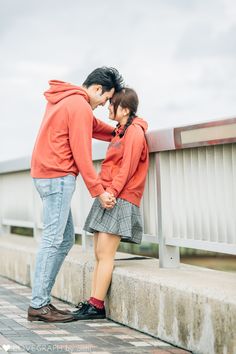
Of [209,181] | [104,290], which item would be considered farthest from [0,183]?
[209,181]

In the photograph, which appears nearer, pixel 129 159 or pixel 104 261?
pixel 129 159

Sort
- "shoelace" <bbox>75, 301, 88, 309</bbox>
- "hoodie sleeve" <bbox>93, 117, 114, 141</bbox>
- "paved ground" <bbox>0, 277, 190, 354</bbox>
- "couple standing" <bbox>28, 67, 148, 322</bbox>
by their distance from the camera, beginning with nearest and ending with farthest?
"paved ground" <bbox>0, 277, 190, 354</bbox>, "couple standing" <bbox>28, 67, 148, 322</bbox>, "shoelace" <bbox>75, 301, 88, 309</bbox>, "hoodie sleeve" <bbox>93, 117, 114, 141</bbox>

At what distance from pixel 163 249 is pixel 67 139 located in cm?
109

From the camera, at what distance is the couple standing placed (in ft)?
24.7

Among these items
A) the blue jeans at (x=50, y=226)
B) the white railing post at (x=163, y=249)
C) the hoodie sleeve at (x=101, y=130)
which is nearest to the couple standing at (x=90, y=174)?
the blue jeans at (x=50, y=226)

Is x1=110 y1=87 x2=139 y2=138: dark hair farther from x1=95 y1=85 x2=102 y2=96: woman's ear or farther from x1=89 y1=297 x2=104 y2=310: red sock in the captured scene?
x1=89 y1=297 x2=104 y2=310: red sock

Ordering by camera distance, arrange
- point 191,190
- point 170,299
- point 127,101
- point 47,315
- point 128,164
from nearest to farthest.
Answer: point 170,299 < point 191,190 < point 128,164 < point 127,101 < point 47,315

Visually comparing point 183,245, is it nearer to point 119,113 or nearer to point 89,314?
point 89,314

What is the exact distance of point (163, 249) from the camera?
7.60m

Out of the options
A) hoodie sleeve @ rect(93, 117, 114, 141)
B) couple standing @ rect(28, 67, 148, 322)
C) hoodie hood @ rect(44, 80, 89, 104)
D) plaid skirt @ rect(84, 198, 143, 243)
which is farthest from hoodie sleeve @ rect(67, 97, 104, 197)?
→ hoodie sleeve @ rect(93, 117, 114, 141)

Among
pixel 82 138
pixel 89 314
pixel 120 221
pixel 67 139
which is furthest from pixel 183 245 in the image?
pixel 67 139

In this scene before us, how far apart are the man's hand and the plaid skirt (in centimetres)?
10

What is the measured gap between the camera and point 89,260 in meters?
8.53

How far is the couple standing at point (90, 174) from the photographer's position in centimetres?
752
